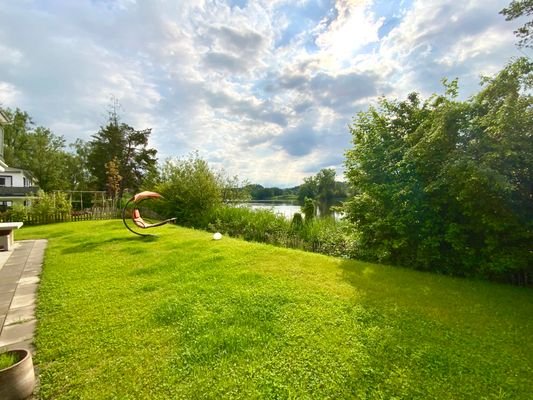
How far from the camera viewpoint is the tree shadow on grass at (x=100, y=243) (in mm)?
7171

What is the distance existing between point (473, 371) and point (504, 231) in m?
3.21

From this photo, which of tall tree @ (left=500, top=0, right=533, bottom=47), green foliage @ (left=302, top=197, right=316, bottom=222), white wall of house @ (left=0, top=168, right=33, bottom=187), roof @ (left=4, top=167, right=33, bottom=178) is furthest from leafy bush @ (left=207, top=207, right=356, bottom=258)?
white wall of house @ (left=0, top=168, right=33, bottom=187)

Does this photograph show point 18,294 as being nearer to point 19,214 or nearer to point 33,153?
point 19,214

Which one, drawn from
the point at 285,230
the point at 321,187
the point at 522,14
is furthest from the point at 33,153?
the point at 522,14

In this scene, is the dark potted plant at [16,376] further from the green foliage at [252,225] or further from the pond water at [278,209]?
the pond water at [278,209]

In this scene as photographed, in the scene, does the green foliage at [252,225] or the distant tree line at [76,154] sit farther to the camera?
the distant tree line at [76,154]

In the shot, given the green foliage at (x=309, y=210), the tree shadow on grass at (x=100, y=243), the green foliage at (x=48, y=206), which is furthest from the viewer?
the green foliage at (x=48, y=206)

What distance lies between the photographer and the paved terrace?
3.01 metres

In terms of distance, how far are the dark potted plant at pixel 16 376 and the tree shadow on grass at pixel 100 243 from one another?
17.7 feet

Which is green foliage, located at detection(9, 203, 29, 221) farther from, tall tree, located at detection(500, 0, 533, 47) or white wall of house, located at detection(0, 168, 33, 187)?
white wall of house, located at detection(0, 168, 33, 187)

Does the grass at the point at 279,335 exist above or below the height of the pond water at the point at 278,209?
below

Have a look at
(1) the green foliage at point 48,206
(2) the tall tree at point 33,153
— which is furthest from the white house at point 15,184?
(1) the green foliage at point 48,206

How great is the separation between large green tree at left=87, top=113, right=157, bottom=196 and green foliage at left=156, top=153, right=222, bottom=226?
50.2 ft

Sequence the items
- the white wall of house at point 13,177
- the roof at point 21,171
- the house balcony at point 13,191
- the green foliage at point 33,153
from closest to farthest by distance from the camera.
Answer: the house balcony at point 13,191, the roof at point 21,171, the white wall of house at point 13,177, the green foliage at point 33,153
